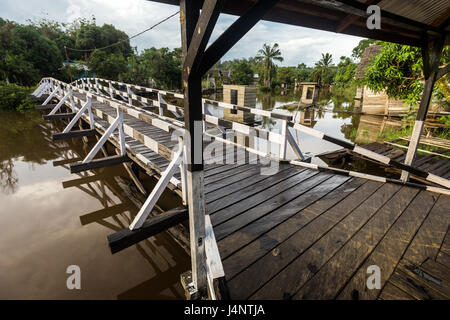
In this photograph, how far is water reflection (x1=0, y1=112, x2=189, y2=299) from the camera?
3654 millimetres

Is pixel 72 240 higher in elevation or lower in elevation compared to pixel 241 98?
lower

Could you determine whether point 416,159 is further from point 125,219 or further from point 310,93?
point 310,93

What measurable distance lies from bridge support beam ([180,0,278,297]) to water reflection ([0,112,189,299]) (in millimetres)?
2630

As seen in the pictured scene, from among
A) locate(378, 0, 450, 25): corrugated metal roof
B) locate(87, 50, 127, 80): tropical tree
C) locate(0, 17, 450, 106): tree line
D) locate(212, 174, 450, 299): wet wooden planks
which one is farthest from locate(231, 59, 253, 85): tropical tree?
locate(212, 174, 450, 299): wet wooden planks

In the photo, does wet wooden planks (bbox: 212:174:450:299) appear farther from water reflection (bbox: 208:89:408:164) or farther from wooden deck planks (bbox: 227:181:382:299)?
water reflection (bbox: 208:89:408:164)

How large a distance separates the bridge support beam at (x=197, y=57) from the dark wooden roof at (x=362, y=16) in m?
0.87

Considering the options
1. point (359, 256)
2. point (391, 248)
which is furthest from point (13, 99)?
point (391, 248)

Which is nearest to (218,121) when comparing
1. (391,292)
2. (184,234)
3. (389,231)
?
(184,234)

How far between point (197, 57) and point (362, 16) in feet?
8.28

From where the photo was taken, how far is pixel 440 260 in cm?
215

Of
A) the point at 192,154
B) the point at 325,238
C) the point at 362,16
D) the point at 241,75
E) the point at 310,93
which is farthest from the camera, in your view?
the point at 241,75

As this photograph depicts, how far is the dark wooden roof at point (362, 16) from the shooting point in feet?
7.38

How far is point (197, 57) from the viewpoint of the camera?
4.64 feet
